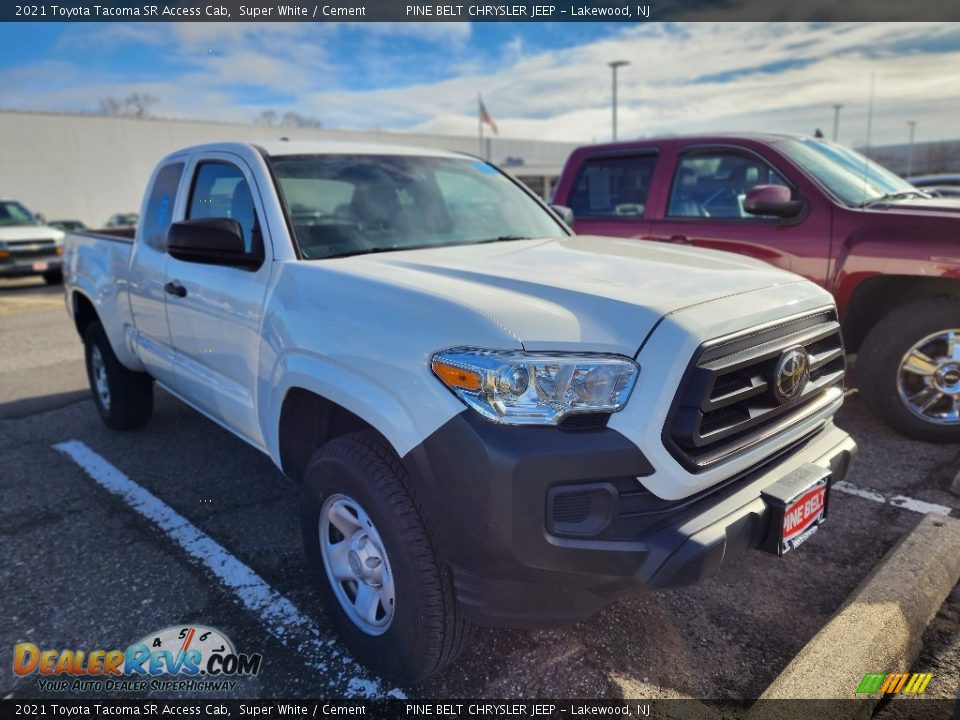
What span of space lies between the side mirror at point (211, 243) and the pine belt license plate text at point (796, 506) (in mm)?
2093

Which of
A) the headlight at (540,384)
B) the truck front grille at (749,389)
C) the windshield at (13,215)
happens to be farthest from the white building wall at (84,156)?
the headlight at (540,384)

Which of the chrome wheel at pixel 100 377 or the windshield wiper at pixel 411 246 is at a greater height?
the windshield wiper at pixel 411 246

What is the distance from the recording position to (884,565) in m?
2.55

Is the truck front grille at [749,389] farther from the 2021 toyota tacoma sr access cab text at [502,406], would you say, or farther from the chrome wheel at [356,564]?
the chrome wheel at [356,564]

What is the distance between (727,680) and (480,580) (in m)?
1.03

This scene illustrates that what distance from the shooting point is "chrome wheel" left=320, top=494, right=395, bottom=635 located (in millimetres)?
2172

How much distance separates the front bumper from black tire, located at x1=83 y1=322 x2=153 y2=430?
35.2 feet

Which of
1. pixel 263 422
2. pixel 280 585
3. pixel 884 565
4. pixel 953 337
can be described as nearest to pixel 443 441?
pixel 263 422

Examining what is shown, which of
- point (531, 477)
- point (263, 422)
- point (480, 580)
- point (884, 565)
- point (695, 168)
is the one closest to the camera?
point (531, 477)

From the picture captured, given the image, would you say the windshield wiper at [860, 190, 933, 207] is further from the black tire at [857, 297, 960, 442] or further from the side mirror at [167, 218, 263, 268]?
the side mirror at [167, 218, 263, 268]

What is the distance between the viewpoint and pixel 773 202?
14.2ft

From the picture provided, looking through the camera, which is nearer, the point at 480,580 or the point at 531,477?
the point at 531,477

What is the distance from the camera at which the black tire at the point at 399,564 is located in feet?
6.42

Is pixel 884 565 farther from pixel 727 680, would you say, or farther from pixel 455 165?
pixel 455 165
